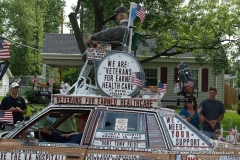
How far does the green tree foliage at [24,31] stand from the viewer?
126ft

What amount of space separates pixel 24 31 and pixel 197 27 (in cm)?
2526

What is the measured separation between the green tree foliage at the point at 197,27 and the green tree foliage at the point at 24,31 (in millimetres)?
22251

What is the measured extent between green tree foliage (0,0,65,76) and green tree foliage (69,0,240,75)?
22251 mm

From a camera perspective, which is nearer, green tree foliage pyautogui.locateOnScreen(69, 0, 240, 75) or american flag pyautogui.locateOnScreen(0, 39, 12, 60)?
american flag pyautogui.locateOnScreen(0, 39, 12, 60)

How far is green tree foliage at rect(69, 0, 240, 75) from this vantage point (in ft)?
49.8

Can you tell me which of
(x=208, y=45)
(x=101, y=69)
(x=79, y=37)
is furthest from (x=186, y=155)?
(x=208, y=45)

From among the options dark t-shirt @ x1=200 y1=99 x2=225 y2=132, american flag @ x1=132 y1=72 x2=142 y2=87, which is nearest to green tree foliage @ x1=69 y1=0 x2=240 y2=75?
dark t-shirt @ x1=200 y1=99 x2=225 y2=132

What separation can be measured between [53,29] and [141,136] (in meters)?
43.4

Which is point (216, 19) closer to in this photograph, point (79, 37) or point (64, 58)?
point (79, 37)

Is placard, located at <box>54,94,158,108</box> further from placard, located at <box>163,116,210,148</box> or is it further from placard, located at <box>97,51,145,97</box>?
placard, located at <box>97,51,145,97</box>

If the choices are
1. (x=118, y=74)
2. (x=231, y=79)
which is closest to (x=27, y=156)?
(x=118, y=74)

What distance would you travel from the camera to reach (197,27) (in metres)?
16.0

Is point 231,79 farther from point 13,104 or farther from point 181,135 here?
point 181,135

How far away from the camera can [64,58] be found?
22641 mm
